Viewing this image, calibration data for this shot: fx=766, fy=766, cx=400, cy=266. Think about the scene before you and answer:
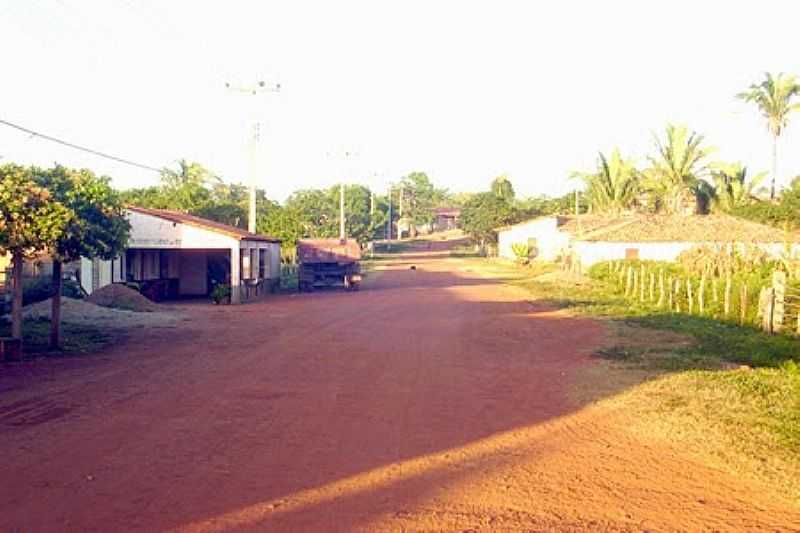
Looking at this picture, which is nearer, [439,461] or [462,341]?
[439,461]

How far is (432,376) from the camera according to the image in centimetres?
1280

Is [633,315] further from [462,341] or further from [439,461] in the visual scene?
[439,461]

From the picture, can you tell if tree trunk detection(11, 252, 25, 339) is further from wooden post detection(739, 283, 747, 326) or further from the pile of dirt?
wooden post detection(739, 283, 747, 326)

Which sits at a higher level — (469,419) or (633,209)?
(633,209)

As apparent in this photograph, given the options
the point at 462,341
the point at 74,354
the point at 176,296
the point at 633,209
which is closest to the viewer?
the point at 74,354

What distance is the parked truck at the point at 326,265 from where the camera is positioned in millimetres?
38000

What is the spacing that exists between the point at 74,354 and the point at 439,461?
10.6 metres

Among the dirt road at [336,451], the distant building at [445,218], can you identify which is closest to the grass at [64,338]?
the dirt road at [336,451]

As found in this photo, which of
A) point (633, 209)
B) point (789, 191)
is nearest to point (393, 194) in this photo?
point (633, 209)

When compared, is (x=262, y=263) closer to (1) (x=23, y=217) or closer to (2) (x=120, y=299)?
(2) (x=120, y=299)

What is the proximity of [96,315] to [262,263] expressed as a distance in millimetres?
13713

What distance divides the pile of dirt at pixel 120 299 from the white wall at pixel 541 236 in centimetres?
→ 3575

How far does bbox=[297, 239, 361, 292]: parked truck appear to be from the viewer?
38000mm

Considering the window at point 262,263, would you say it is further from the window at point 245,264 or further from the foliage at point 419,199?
the foliage at point 419,199
